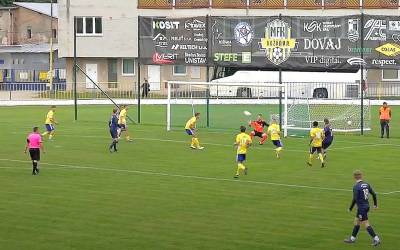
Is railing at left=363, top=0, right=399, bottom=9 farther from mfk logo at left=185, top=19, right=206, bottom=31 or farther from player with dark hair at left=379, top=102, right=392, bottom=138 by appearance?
player with dark hair at left=379, top=102, right=392, bottom=138

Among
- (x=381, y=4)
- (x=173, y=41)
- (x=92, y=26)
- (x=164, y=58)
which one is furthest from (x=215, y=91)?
(x=92, y=26)

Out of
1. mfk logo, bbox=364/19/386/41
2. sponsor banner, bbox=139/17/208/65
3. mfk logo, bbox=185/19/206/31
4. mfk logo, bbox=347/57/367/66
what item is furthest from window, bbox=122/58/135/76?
mfk logo, bbox=364/19/386/41

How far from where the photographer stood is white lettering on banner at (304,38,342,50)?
156ft

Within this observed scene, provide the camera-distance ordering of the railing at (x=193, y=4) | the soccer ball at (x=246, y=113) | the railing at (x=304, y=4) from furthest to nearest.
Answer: the railing at (x=193, y=4)
the railing at (x=304, y=4)
the soccer ball at (x=246, y=113)

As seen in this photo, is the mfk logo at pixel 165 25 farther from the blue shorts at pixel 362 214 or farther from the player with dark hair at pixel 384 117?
the blue shorts at pixel 362 214

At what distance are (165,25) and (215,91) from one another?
1042cm

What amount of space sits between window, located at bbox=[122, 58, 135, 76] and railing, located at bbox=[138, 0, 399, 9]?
5477mm

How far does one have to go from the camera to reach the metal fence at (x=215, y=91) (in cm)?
5951

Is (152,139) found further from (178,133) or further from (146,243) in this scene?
(146,243)

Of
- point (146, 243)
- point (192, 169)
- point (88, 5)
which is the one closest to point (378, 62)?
point (192, 169)

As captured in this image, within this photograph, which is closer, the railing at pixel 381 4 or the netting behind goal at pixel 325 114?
the netting behind goal at pixel 325 114

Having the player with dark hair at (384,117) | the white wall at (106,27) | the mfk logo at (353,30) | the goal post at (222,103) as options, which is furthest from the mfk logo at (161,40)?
the white wall at (106,27)

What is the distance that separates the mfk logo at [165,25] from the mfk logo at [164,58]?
1.53 m

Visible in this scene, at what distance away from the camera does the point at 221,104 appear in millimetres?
60625
